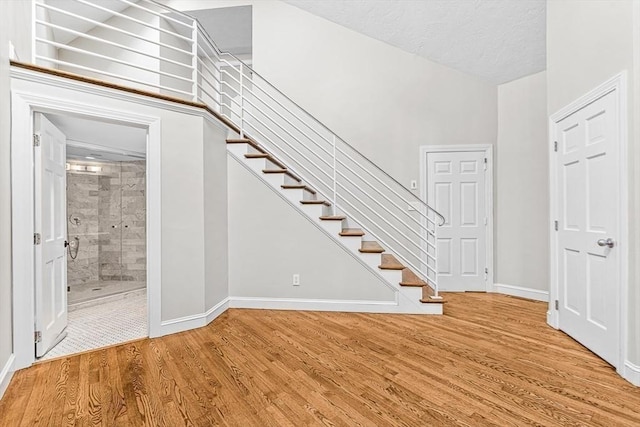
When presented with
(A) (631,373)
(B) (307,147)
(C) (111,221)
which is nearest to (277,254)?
(B) (307,147)

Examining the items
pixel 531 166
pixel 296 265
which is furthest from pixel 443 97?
pixel 296 265

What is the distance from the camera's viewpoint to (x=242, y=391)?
193 cm

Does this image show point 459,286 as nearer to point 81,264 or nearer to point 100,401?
point 100,401

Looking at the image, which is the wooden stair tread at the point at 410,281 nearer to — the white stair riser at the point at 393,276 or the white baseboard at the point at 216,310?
the white stair riser at the point at 393,276

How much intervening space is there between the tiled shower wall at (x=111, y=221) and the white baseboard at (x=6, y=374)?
11.6 feet

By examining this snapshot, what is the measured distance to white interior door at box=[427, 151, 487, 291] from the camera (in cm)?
442

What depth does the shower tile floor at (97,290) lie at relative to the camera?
13.7 feet

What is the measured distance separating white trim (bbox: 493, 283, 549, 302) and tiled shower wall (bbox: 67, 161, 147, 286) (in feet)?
18.8

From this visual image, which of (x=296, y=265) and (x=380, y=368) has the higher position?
(x=296, y=265)

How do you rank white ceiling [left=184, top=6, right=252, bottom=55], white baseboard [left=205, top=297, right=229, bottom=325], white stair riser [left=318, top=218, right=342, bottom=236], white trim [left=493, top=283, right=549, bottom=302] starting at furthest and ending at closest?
1. white ceiling [left=184, top=6, right=252, bottom=55]
2. white trim [left=493, top=283, right=549, bottom=302]
3. white stair riser [left=318, top=218, right=342, bottom=236]
4. white baseboard [left=205, top=297, right=229, bottom=325]

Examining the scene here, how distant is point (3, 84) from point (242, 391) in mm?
2518

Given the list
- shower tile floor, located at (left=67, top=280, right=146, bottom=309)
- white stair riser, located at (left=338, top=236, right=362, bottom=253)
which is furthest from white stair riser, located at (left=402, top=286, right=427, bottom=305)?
shower tile floor, located at (left=67, top=280, right=146, bottom=309)

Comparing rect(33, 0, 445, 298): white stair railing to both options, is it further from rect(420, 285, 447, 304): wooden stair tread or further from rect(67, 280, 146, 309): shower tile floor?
rect(67, 280, 146, 309): shower tile floor

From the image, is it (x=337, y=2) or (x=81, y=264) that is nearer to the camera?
(x=337, y=2)
